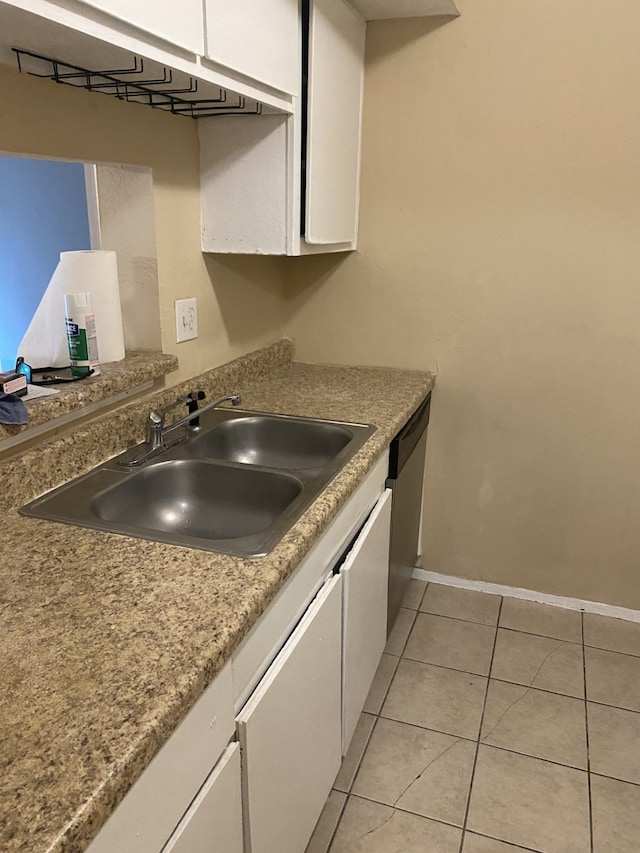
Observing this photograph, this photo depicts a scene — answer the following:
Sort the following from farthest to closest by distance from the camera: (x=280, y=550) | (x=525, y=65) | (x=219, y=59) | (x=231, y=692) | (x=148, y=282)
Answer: (x=525, y=65) < (x=148, y=282) < (x=219, y=59) < (x=280, y=550) < (x=231, y=692)

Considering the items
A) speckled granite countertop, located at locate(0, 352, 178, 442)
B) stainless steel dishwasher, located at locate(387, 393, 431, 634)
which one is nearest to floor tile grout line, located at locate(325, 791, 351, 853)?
stainless steel dishwasher, located at locate(387, 393, 431, 634)

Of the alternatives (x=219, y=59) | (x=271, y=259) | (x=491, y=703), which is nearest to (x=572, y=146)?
(x=271, y=259)

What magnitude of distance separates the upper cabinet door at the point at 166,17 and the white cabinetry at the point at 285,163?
1.71 ft

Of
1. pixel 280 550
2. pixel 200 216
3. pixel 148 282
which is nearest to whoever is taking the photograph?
pixel 280 550

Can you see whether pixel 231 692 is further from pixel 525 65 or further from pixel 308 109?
pixel 525 65

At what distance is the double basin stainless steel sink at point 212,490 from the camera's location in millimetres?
1226

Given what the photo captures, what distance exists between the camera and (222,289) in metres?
2.05

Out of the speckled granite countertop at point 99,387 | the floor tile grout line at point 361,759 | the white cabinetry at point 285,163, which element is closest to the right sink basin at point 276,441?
the speckled granite countertop at point 99,387

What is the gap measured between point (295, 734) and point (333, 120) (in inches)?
64.9

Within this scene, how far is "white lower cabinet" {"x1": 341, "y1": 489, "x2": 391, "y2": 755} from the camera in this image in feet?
5.10

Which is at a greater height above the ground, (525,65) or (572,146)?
(525,65)

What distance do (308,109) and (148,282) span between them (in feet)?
2.09

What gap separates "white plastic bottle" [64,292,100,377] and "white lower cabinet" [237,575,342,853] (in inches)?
29.1

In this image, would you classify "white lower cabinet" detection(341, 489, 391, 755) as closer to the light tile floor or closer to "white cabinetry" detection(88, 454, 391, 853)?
"white cabinetry" detection(88, 454, 391, 853)
